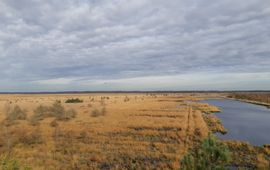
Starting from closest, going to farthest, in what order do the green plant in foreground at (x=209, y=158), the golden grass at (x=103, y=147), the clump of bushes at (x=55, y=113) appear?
the green plant in foreground at (x=209, y=158) < the golden grass at (x=103, y=147) < the clump of bushes at (x=55, y=113)

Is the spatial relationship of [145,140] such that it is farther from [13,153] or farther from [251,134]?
[251,134]

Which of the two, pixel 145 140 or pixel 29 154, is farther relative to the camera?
pixel 145 140

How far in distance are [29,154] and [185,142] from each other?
1063 centimetres

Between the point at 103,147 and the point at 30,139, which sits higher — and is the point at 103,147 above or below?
below

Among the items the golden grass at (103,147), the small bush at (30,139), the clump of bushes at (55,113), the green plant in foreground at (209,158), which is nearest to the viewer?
the green plant in foreground at (209,158)

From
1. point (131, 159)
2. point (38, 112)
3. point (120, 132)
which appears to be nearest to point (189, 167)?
point (131, 159)

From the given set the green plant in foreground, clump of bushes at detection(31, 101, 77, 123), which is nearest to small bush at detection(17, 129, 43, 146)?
clump of bushes at detection(31, 101, 77, 123)

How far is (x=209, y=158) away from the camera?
873cm

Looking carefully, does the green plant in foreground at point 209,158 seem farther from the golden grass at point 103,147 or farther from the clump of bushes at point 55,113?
the clump of bushes at point 55,113

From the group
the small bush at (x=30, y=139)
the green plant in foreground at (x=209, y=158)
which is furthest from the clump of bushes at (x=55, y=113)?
the green plant in foreground at (x=209, y=158)

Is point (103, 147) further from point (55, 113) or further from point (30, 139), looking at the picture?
point (55, 113)

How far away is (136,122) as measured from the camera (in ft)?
90.7

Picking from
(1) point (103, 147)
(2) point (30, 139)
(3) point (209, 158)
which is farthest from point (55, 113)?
(3) point (209, 158)

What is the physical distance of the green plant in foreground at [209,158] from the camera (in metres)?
8.31
